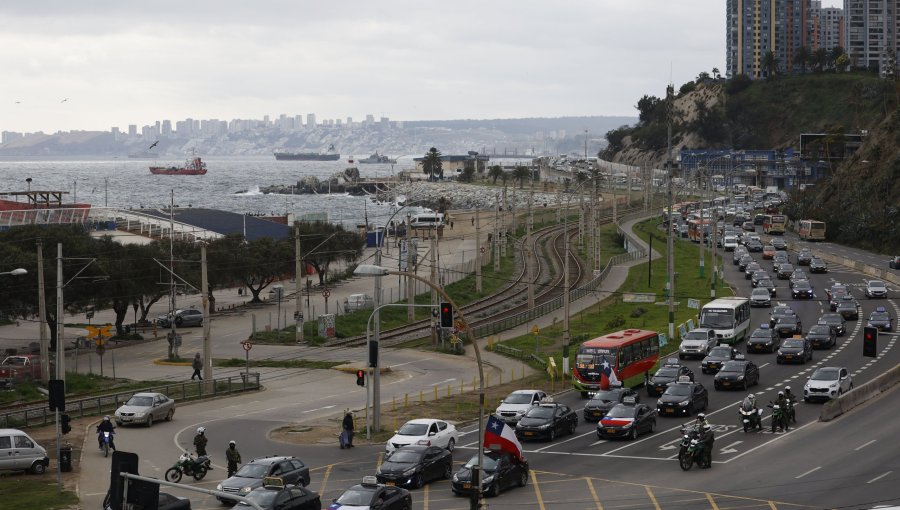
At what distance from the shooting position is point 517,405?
156ft

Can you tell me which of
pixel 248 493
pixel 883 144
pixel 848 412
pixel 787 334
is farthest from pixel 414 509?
pixel 883 144

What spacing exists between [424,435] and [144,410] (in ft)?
42.5

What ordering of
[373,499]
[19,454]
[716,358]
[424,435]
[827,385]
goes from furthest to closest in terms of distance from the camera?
[716,358] → [827,385] → [424,435] → [19,454] → [373,499]

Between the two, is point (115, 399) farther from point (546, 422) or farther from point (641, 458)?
point (641, 458)

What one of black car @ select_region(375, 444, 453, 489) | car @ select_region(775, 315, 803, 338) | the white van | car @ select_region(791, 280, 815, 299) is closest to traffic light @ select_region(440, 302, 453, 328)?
black car @ select_region(375, 444, 453, 489)

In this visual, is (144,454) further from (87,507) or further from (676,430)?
(676,430)

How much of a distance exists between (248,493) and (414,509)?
4853mm

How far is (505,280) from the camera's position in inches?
4405

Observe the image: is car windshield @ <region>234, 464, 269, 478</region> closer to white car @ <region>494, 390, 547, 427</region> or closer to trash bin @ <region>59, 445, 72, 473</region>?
trash bin @ <region>59, 445, 72, 473</region>

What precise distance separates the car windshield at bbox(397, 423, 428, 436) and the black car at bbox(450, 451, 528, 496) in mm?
4621

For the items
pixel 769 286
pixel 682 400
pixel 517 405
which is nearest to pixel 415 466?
pixel 517 405

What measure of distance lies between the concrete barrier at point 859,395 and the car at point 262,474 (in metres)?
22.0

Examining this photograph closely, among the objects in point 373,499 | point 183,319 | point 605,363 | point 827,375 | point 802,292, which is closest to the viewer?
point 373,499

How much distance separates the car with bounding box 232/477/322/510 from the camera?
3034 cm
